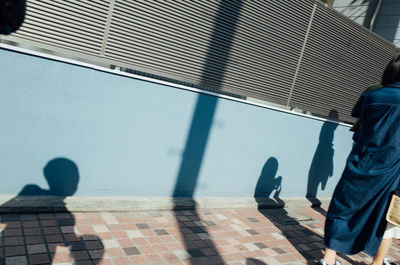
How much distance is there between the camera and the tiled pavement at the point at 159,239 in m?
2.60

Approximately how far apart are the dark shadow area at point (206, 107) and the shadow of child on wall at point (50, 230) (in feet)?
3.99

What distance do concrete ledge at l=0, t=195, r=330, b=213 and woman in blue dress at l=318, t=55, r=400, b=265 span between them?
61.1 inches

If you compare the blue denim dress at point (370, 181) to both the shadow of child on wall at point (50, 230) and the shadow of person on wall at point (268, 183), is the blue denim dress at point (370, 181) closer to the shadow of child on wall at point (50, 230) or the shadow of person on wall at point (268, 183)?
the shadow of person on wall at point (268, 183)

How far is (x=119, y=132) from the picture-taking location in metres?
3.51

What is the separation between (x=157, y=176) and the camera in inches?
152

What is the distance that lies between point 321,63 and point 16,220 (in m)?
4.35

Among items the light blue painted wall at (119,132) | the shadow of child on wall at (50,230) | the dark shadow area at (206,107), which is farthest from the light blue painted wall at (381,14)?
the shadow of child on wall at (50,230)

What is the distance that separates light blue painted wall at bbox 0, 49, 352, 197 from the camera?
9.82ft

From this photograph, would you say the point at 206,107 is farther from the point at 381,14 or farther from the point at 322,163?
the point at 381,14

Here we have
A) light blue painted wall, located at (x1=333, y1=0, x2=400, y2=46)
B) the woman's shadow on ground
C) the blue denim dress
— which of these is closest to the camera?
the blue denim dress

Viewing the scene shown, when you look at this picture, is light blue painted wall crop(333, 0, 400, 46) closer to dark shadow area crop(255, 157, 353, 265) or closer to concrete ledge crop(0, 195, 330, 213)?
dark shadow area crop(255, 157, 353, 265)

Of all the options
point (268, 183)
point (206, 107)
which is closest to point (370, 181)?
point (206, 107)

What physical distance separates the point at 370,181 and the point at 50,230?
106 inches

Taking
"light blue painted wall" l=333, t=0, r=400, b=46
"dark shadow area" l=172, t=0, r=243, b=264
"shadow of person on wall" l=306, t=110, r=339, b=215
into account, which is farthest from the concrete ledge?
"light blue painted wall" l=333, t=0, r=400, b=46
